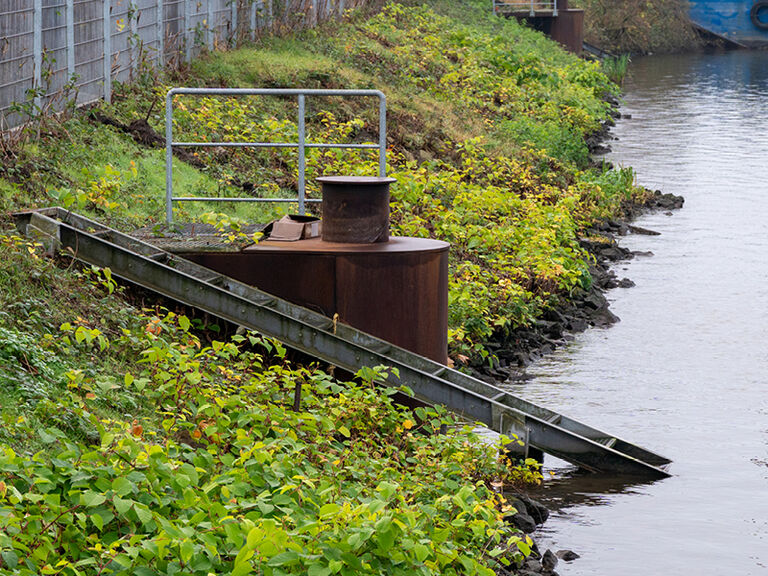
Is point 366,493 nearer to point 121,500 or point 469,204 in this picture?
point 121,500

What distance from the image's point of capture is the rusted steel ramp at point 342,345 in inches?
376

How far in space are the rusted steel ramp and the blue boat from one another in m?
51.9

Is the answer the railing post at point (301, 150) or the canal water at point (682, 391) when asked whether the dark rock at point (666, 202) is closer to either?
the canal water at point (682, 391)

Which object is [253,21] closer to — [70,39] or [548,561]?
[70,39]

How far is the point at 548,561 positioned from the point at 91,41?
10312 millimetres

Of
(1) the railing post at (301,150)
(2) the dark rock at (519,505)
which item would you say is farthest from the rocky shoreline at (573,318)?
(2) the dark rock at (519,505)

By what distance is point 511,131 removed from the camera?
2402 centimetres

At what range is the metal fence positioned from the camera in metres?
13.4

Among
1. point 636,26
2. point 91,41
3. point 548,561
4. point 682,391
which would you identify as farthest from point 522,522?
point 636,26

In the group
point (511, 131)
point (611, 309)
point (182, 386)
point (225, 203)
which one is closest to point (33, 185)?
point (225, 203)

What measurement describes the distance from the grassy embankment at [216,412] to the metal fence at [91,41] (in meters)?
0.38

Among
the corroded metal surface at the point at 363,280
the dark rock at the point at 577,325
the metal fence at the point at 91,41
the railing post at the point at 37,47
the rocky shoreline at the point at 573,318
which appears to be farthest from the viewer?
the dark rock at the point at 577,325

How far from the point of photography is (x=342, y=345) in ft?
31.6

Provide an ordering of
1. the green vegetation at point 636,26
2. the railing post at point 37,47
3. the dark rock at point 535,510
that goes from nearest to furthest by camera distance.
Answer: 1. the dark rock at point 535,510
2. the railing post at point 37,47
3. the green vegetation at point 636,26
